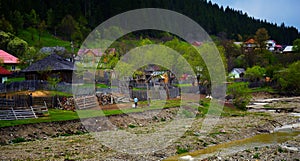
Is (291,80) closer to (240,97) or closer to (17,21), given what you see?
(240,97)

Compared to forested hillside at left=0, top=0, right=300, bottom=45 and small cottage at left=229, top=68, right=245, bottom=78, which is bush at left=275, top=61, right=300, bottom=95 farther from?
forested hillside at left=0, top=0, right=300, bottom=45

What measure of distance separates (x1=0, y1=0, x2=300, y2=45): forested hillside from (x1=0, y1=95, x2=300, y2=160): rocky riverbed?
231ft

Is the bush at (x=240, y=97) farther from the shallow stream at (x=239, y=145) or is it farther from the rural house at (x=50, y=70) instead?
the rural house at (x=50, y=70)

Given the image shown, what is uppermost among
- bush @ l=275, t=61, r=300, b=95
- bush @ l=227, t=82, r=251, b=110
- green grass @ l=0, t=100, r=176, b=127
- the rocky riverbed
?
bush @ l=275, t=61, r=300, b=95

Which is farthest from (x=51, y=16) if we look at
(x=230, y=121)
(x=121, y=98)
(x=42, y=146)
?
(x=42, y=146)

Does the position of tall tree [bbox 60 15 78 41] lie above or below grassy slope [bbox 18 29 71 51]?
above

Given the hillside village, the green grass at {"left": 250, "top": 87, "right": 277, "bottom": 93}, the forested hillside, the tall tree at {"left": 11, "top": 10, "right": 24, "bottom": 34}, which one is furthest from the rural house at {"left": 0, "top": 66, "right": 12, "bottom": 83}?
the tall tree at {"left": 11, "top": 10, "right": 24, "bottom": 34}

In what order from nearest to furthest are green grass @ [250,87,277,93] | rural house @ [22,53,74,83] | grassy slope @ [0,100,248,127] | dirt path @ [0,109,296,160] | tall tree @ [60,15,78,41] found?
dirt path @ [0,109,296,160] < grassy slope @ [0,100,248,127] < rural house @ [22,53,74,83] < green grass @ [250,87,277,93] < tall tree @ [60,15,78,41]

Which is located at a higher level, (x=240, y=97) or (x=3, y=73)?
(x=3, y=73)

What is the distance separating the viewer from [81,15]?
433ft

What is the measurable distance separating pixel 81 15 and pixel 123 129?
338 ft

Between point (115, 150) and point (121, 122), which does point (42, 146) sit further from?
point (121, 122)

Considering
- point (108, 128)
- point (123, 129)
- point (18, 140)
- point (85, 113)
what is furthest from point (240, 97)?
point (18, 140)

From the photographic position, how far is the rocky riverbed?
932 inches
